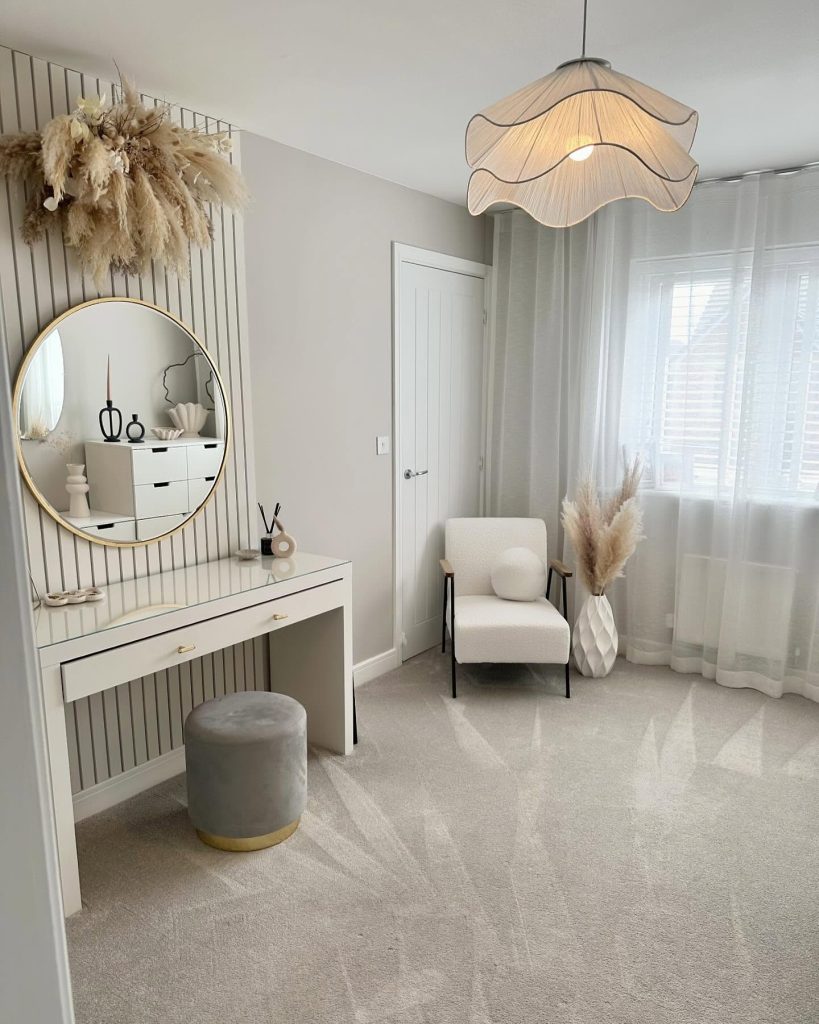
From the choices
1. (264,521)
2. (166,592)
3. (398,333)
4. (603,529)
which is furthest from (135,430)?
(603,529)

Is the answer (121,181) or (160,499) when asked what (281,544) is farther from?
(121,181)

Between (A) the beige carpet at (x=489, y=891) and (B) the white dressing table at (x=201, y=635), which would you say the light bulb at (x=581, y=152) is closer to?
(B) the white dressing table at (x=201, y=635)

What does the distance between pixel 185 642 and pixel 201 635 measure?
6cm

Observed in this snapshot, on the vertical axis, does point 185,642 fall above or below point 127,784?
above

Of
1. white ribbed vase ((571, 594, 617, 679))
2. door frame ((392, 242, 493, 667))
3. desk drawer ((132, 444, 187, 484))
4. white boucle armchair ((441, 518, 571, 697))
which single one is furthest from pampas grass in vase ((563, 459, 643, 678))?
desk drawer ((132, 444, 187, 484))

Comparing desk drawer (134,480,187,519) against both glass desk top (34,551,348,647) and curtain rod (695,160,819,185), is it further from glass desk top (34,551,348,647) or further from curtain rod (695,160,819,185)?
curtain rod (695,160,819,185)

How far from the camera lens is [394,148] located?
324 cm

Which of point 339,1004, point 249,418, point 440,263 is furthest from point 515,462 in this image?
point 339,1004

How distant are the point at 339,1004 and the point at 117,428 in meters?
1.91

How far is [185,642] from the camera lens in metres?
2.43

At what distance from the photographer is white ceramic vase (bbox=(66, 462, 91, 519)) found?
254 cm

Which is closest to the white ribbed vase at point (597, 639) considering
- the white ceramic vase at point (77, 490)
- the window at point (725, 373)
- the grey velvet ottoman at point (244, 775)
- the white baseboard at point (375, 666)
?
the window at point (725, 373)

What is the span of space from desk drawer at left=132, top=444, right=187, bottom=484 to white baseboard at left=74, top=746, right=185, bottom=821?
108 cm

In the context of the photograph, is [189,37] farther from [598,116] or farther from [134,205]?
[598,116]
